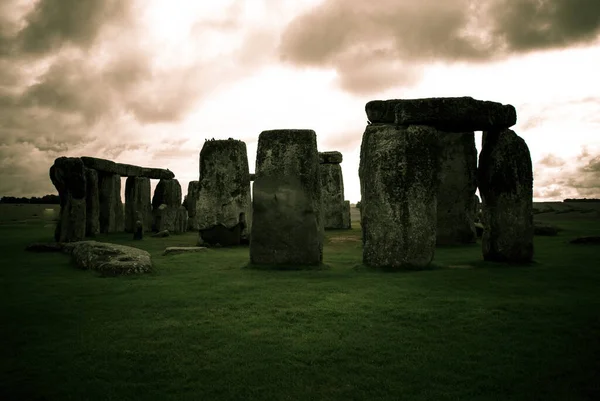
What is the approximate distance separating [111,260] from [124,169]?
40.4 feet

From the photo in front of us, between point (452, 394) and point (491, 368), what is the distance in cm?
62

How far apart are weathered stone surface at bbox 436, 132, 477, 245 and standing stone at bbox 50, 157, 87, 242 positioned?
33.9 ft

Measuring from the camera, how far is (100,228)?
62.2ft

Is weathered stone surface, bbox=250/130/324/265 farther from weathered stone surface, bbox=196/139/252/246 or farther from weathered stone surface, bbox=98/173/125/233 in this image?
weathered stone surface, bbox=98/173/125/233

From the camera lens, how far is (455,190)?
13.1 meters

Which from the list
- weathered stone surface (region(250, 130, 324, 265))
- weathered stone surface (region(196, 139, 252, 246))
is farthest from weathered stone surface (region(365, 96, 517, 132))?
weathered stone surface (region(196, 139, 252, 246))

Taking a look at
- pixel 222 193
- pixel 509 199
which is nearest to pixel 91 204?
pixel 222 193

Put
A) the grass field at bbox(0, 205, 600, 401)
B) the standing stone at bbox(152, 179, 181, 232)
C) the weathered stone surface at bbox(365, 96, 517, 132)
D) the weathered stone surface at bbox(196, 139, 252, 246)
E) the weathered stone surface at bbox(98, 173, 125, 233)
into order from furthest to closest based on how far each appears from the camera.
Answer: the standing stone at bbox(152, 179, 181, 232) → the weathered stone surface at bbox(98, 173, 125, 233) → the weathered stone surface at bbox(196, 139, 252, 246) → the weathered stone surface at bbox(365, 96, 517, 132) → the grass field at bbox(0, 205, 600, 401)

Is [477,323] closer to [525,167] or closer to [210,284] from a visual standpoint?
[210,284]

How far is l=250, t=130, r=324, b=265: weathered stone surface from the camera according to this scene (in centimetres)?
876

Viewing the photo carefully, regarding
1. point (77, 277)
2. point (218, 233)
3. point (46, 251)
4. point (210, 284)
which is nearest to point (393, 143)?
point (210, 284)

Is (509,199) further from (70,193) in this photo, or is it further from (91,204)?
(91,204)

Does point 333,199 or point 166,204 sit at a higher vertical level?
point 333,199

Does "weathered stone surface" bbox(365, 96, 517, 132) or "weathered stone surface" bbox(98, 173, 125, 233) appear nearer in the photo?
"weathered stone surface" bbox(365, 96, 517, 132)
